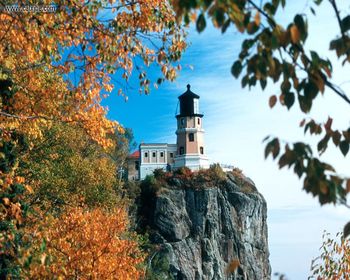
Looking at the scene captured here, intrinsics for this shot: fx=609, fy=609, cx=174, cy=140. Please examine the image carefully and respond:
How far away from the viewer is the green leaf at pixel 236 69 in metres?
4.56

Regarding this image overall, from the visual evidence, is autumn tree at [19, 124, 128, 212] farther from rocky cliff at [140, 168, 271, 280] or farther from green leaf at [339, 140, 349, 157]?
rocky cliff at [140, 168, 271, 280]

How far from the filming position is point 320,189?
4.51m

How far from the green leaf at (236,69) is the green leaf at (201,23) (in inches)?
15.0

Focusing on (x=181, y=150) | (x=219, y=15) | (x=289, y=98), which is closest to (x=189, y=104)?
(x=181, y=150)

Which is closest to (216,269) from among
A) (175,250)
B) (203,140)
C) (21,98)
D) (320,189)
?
(175,250)

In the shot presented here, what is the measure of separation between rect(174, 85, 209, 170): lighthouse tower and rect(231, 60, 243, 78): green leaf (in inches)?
2964

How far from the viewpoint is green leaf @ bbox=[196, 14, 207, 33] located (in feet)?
15.1

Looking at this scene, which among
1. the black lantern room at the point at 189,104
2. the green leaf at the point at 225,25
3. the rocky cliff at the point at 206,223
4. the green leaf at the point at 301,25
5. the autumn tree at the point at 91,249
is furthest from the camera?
the black lantern room at the point at 189,104

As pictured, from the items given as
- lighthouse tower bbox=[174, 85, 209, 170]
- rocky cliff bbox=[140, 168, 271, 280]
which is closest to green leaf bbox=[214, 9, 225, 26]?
rocky cliff bbox=[140, 168, 271, 280]

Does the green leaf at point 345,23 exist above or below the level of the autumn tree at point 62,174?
below

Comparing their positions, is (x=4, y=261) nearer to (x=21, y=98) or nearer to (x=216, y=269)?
(x=21, y=98)

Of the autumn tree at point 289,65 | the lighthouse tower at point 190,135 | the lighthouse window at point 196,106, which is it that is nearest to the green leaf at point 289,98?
the autumn tree at point 289,65

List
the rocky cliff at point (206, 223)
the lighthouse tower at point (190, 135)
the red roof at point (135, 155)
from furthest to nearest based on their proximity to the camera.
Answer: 1. the red roof at point (135, 155)
2. the lighthouse tower at point (190, 135)
3. the rocky cliff at point (206, 223)

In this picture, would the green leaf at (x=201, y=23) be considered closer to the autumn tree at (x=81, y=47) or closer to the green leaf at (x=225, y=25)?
the green leaf at (x=225, y=25)
